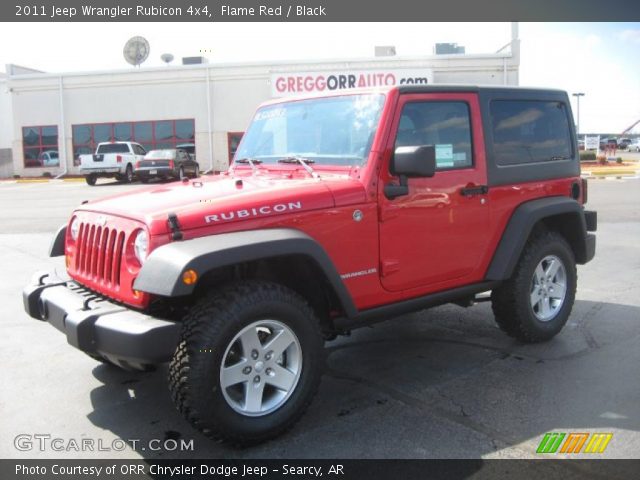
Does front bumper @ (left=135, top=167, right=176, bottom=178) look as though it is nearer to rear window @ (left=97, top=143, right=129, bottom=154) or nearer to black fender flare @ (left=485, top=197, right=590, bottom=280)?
rear window @ (left=97, top=143, right=129, bottom=154)

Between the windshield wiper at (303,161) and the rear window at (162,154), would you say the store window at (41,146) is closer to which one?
the rear window at (162,154)

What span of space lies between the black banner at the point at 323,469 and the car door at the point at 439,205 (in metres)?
1.26

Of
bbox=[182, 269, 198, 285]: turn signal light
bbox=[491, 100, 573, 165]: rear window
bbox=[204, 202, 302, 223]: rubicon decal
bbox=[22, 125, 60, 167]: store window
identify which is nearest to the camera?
bbox=[182, 269, 198, 285]: turn signal light

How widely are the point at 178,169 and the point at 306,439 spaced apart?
79.5ft

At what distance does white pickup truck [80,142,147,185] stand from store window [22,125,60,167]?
8732mm

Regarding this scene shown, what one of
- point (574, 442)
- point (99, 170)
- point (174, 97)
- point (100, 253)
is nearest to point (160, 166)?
point (99, 170)

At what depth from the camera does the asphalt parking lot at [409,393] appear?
3473 mm

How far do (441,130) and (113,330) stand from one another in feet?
8.59

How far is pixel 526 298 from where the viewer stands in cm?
499

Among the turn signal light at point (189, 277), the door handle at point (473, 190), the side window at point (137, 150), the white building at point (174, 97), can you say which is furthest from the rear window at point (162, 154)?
the turn signal light at point (189, 277)

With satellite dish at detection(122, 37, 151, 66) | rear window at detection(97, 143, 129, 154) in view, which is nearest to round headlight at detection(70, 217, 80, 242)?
rear window at detection(97, 143, 129, 154)

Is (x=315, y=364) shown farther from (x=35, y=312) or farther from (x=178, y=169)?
(x=178, y=169)

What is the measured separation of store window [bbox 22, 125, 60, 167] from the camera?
34281mm

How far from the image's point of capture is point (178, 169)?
87.5 feet
